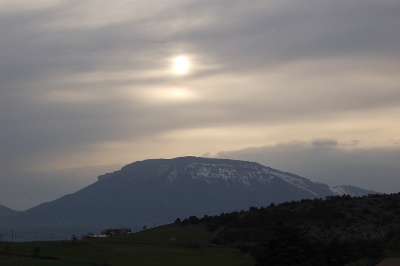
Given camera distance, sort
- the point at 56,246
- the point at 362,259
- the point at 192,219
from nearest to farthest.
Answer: the point at 362,259 < the point at 56,246 < the point at 192,219

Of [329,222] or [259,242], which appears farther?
[329,222]

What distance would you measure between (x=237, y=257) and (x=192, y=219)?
123 ft

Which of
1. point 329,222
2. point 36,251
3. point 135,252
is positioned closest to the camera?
point 36,251

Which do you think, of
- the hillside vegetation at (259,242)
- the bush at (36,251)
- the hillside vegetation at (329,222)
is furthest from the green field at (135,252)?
the hillside vegetation at (329,222)

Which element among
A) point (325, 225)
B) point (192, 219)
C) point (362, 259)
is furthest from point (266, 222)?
point (362, 259)

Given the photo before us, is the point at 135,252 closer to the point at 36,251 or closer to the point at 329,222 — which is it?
the point at 36,251

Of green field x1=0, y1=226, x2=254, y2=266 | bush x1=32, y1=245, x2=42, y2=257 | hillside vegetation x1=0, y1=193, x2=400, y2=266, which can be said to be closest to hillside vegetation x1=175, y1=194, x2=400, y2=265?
hillside vegetation x1=0, y1=193, x2=400, y2=266

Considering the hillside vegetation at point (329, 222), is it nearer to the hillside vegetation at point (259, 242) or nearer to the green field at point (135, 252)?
the hillside vegetation at point (259, 242)

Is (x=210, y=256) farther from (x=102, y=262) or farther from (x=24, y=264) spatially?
(x=24, y=264)

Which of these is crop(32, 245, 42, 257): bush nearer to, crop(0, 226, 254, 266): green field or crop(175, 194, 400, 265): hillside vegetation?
crop(0, 226, 254, 266): green field

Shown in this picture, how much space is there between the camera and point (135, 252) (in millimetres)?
107062

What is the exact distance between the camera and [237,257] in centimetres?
10256

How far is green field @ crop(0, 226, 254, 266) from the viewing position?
99.6 metres

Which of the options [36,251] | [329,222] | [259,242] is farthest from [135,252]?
[329,222]
